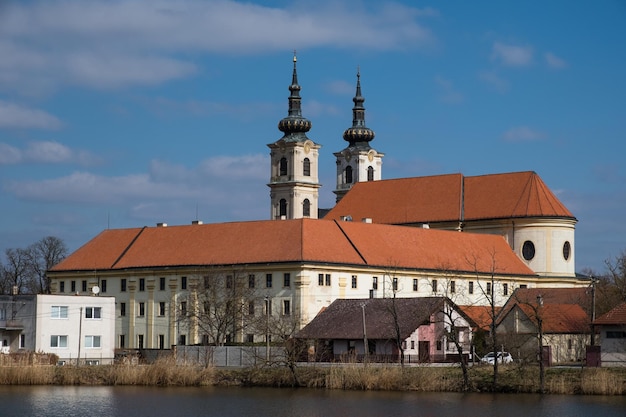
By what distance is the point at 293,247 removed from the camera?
295 feet

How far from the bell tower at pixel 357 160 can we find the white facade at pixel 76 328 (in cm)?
6363

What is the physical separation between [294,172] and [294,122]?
5815 millimetres

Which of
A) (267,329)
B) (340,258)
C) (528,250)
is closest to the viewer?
(267,329)

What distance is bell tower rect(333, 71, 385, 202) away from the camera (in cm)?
14925

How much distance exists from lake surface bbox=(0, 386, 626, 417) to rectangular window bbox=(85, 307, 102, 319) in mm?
21411

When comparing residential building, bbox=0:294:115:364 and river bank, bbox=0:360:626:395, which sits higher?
residential building, bbox=0:294:115:364

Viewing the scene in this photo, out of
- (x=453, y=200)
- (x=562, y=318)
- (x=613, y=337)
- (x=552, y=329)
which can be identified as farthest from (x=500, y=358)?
(x=453, y=200)

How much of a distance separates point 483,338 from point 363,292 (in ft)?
43.7

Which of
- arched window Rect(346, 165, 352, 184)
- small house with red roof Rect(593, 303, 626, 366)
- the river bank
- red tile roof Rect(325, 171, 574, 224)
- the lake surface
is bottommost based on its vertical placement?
the lake surface

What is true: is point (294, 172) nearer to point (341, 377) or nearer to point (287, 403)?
point (341, 377)

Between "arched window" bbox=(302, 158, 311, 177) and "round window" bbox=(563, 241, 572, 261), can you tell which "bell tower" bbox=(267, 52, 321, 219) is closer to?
"arched window" bbox=(302, 158, 311, 177)

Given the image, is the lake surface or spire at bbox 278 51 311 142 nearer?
the lake surface

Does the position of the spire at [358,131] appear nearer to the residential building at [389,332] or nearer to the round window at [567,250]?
the round window at [567,250]

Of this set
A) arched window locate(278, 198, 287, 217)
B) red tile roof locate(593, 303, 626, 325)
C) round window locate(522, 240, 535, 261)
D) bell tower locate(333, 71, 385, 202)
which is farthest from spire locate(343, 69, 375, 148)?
red tile roof locate(593, 303, 626, 325)
